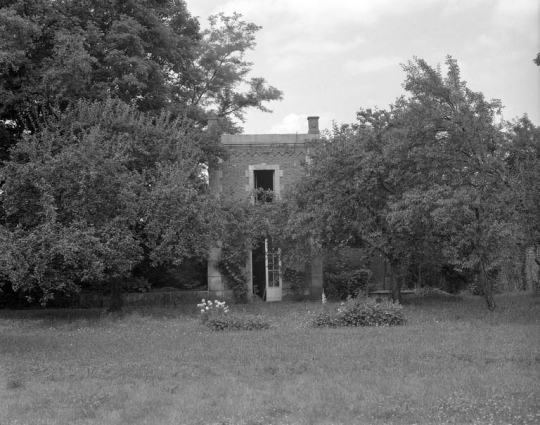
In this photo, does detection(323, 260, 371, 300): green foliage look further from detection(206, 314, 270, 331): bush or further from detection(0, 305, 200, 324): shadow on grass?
detection(206, 314, 270, 331): bush

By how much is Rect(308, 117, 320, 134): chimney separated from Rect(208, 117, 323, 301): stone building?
39cm

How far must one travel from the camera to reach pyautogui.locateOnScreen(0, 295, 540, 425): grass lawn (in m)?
7.77

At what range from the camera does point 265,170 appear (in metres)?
24.9

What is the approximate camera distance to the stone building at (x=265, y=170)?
79.9ft

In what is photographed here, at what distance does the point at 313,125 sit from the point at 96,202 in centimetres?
1087

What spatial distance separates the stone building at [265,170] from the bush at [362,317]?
8.90 m

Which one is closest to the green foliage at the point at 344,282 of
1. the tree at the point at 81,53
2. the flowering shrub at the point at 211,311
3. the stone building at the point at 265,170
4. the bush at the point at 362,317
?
the stone building at the point at 265,170

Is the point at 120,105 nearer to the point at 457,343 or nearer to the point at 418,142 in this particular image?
the point at 418,142

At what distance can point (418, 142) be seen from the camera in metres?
17.7

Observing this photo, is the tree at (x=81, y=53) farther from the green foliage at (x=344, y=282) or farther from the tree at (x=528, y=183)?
the tree at (x=528, y=183)

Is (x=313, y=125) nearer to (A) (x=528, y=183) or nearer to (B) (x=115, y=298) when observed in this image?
(B) (x=115, y=298)

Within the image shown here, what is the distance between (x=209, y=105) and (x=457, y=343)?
2449 cm

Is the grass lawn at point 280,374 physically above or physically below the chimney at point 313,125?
below

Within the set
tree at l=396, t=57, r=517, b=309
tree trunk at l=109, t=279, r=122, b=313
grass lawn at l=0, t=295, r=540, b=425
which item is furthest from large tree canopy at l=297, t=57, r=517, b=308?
tree trunk at l=109, t=279, r=122, b=313
